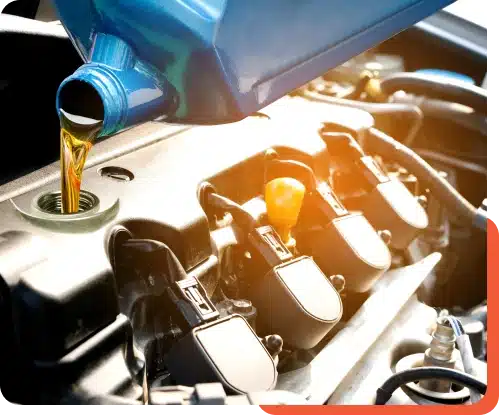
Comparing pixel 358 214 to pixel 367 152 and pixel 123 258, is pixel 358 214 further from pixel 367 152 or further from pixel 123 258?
pixel 123 258

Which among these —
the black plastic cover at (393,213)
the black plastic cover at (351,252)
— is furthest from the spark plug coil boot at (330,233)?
the black plastic cover at (393,213)

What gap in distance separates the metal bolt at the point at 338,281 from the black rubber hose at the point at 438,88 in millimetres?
731

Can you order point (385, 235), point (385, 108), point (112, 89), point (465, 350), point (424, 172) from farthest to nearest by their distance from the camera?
point (385, 108)
point (424, 172)
point (385, 235)
point (465, 350)
point (112, 89)

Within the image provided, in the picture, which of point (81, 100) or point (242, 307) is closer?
point (81, 100)

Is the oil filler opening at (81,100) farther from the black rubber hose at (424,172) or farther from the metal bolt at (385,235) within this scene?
the black rubber hose at (424,172)

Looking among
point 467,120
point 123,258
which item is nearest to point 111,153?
point 123,258

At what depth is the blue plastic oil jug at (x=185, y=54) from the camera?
2.10ft

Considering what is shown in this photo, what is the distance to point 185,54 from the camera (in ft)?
2.12

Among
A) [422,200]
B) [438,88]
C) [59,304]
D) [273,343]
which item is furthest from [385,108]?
[59,304]

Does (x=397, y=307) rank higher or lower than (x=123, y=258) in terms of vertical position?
lower

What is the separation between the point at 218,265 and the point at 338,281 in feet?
0.69

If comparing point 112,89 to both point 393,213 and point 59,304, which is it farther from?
point 393,213

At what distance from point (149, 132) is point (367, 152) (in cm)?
48

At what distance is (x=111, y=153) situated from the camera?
98 cm
